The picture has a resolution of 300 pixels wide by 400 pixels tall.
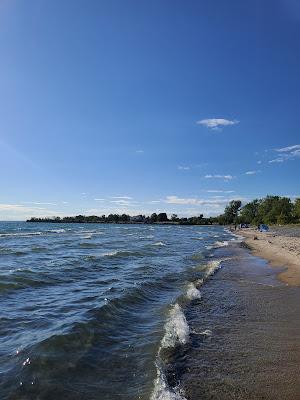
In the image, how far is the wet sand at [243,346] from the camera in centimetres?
734

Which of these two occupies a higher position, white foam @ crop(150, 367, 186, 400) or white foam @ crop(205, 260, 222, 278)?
white foam @ crop(205, 260, 222, 278)

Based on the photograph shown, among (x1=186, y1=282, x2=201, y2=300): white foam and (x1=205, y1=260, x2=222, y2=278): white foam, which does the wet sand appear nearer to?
(x1=186, y1=282, x2=201, y2=300): white foam

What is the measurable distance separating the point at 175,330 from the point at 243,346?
206cm

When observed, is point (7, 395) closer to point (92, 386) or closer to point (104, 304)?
point (92, 386)

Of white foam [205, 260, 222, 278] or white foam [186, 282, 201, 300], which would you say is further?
white foam [205, 260, 222, 278]

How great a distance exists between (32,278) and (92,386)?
1296cm

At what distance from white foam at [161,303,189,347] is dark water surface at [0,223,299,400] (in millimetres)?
31

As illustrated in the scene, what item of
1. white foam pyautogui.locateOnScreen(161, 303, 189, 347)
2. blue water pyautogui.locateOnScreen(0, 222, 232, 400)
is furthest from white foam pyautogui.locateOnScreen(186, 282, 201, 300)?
white foam pyautogui.locateOnScreen(161, 303, 189, 347)

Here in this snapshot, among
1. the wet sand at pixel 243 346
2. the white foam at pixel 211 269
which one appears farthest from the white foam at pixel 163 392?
the white foam at pixel 211 269

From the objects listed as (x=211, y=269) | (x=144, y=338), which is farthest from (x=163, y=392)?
(x=211, y=269)

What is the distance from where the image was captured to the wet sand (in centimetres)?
734

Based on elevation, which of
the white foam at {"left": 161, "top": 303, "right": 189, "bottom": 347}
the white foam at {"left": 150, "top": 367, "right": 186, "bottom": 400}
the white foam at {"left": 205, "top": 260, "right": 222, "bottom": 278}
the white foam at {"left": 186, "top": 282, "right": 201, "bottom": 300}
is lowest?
the white foam at {"left": 150, "top": 367, "right": 186, "bottom": 400}

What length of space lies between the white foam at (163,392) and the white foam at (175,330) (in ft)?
7.80

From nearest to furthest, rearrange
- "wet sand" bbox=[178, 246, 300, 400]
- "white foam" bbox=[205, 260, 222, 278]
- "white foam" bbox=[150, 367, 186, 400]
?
"white foam" bbox=[150, 367, 186, 400]
"wet sand" bbox=[178, 246, 300, 400]
"white foam" bbox=[205, 260, 222, 278]
